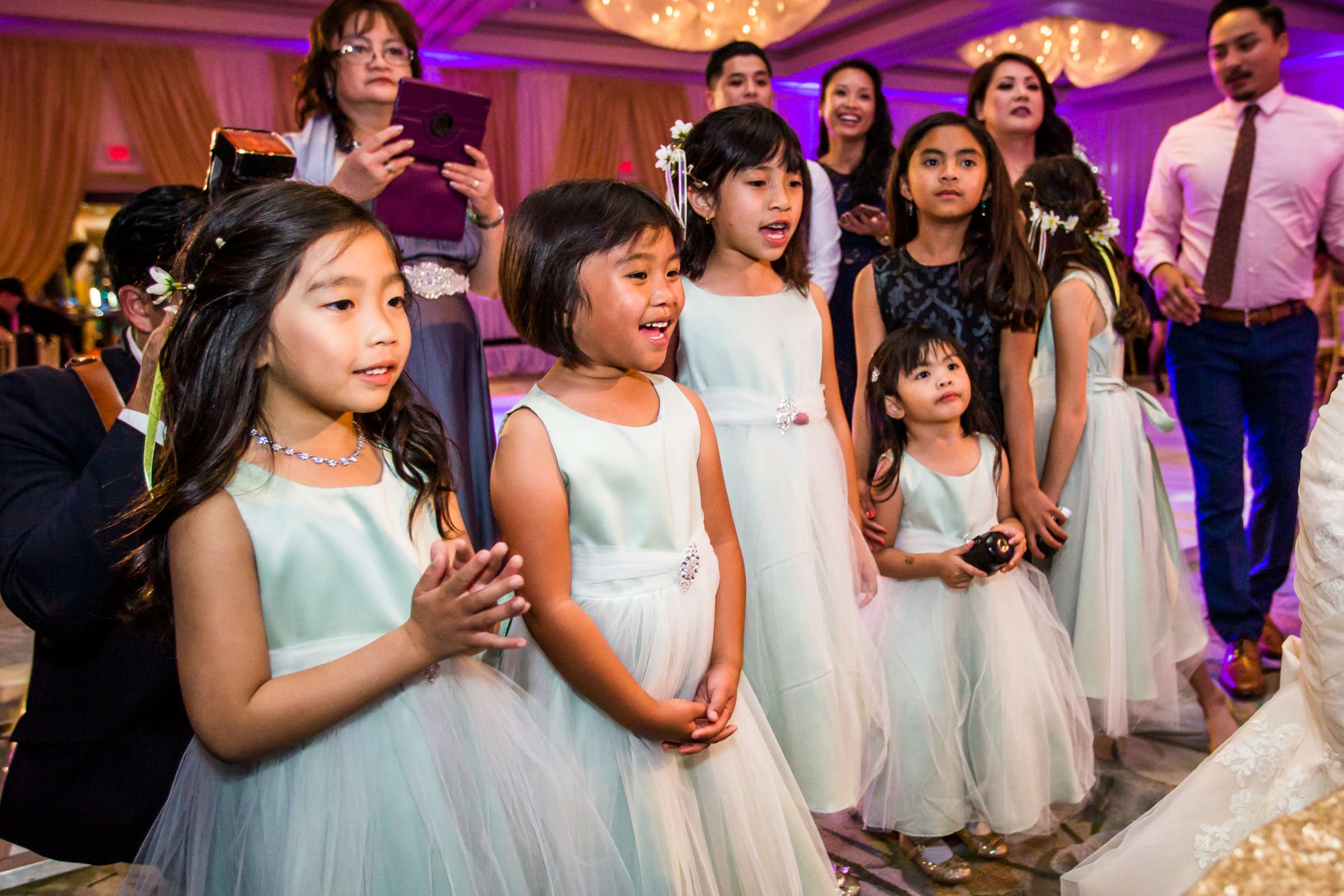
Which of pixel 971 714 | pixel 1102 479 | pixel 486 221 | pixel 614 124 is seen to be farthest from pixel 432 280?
pixel 614 124

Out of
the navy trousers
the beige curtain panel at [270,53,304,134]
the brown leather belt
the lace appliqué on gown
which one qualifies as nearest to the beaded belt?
the lace appliqué on gown

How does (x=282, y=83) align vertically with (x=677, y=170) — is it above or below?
above

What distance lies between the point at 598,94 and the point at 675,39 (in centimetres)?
532

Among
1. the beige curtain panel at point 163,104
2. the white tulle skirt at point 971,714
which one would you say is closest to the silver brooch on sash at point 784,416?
the white tulle skirt at point 971,714

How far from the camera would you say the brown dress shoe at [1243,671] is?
2881mm

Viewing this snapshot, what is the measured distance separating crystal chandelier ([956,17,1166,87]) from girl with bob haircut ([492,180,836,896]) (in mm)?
6884

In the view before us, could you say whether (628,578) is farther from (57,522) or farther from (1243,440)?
(1243,440)

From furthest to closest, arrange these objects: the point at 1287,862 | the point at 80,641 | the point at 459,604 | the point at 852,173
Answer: the point at 852,173 → the point at 80,641 → the point at 459,604 → the point at 1287,862

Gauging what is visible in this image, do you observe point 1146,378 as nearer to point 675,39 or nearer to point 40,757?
point 675,39

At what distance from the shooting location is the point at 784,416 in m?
2.03

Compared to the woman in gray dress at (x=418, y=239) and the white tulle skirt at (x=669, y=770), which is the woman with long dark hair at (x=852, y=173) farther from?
the white tulle skirt at (x=669, y=770)

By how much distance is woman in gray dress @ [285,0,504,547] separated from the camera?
2.15m

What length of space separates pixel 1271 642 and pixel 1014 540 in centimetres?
161

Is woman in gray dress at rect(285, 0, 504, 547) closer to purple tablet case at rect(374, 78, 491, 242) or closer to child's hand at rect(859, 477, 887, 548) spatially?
purple tablet case at rect(374, 78, 491, 242)
